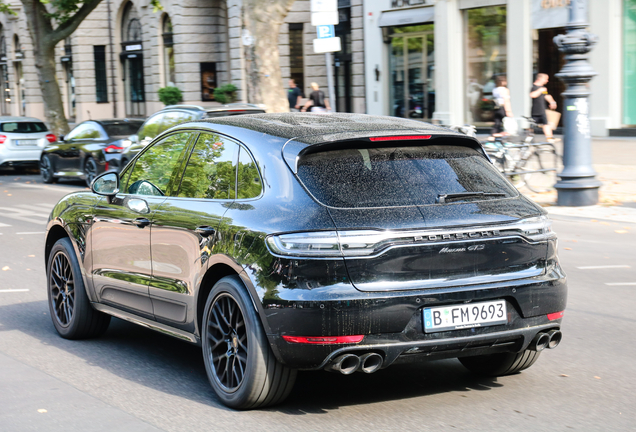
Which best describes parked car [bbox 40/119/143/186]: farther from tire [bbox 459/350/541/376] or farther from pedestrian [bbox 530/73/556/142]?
tire [bbox 459/350/541/376]

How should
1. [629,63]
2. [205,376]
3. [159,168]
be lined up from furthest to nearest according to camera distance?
[629,63] < [159,168] < [205,376]

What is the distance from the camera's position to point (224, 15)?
3850cm

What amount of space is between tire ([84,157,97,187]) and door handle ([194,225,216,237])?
14943 mm

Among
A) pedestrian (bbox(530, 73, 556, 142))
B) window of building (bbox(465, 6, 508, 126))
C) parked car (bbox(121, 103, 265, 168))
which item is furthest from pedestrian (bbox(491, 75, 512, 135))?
window of building (bbox(465, 6, 508, 126))

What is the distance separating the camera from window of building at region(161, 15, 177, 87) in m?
39.4

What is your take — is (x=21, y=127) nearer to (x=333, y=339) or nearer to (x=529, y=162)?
(x=529, y=162)

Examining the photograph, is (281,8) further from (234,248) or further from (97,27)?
(97,27)

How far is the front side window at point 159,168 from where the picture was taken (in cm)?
560

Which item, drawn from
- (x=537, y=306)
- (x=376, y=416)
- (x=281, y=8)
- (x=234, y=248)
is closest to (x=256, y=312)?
(x=234, y=248)

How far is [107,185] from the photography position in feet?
19.8

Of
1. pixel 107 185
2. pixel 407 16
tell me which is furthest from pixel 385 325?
pixel 407 16

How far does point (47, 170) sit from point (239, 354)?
701 inches

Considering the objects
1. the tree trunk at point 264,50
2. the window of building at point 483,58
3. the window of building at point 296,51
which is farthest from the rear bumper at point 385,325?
the window of building at point 296,51

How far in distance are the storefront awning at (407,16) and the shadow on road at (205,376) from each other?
2225cm
